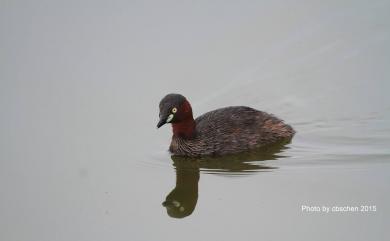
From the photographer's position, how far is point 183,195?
1098 centimetres

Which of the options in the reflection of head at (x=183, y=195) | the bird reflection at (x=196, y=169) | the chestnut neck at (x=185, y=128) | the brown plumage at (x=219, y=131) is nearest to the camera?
the reflection of head at (x=183, y=195)

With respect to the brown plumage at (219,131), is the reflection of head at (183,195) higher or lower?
lower

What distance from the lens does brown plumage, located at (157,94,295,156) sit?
12.2m

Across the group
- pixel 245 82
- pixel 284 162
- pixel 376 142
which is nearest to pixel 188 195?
pixel 284 162

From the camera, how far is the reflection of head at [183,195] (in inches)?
410

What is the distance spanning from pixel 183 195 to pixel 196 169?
0.88 m

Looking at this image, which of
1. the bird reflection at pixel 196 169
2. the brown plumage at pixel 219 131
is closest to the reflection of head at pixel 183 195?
the bird reflection at pixel 196 169

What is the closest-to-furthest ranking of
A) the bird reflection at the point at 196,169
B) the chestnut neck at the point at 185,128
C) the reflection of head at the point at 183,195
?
the reflection of head at the point at 183,195
the bird reflection at the point at 196,169
the chestnut neck at the point at 185,128

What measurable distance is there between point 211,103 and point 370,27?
A: 15.6 feet

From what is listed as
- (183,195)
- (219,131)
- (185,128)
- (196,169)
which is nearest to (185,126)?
(185,128)

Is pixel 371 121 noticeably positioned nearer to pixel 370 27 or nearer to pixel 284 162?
pixel 284 162

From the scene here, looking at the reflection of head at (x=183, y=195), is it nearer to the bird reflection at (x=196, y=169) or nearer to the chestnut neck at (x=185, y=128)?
the bird reflection at (x=196, y=169)

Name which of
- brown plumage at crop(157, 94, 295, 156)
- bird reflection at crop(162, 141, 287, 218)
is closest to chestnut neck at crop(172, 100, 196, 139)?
brown plumage at crop(157, 94, 295, 156)

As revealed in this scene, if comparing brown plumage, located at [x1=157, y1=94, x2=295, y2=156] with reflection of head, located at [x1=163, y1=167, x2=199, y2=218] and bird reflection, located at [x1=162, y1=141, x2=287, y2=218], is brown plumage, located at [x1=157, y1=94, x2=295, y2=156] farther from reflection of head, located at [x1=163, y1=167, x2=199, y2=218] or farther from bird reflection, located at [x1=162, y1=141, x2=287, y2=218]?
reflection of head, located at [x1=163, y1=167, x2=199, y2=218]
